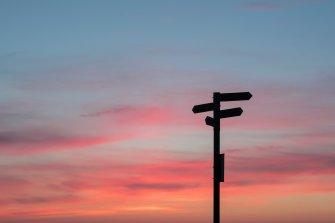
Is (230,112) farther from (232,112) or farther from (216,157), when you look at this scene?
(216,157)

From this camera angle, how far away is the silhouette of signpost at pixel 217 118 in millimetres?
17422

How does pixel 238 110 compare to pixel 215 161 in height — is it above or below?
above

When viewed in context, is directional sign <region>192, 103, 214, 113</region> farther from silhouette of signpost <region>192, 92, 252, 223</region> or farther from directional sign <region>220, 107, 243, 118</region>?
directional sign <region>220, 107, 243, 118</region>

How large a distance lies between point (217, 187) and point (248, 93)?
2.72 metres

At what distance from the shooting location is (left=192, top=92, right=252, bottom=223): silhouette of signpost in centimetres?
1742

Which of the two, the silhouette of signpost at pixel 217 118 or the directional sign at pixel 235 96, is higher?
the directional sign at pixel 235 96

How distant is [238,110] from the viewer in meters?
18.1

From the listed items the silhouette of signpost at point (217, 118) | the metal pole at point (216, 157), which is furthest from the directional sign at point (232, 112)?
the metal pole at point (216, 157)

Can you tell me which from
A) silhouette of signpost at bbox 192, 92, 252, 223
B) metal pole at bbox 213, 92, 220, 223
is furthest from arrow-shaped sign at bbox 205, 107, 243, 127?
metal pole at bbox 213, 92, 220, 223

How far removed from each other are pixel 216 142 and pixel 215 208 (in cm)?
173

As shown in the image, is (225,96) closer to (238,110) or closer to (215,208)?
(238,110)

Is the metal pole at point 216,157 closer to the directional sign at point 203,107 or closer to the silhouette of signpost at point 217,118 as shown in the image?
the silhouette of signpost at point 217,118

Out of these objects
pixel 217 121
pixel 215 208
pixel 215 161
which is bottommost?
pixel 215 208

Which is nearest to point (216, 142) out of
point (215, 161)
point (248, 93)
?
point (215, 161)
